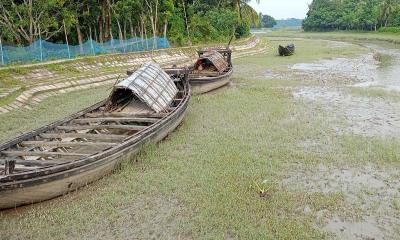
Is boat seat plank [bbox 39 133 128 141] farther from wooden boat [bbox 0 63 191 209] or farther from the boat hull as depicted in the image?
the boat hull

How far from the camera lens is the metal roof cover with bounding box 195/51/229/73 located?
18.0 metres

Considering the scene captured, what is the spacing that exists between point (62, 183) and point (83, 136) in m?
1.95

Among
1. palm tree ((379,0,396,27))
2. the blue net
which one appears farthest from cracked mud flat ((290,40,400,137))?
palm tree ((379,0,396,27))

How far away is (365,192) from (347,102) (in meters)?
7.74

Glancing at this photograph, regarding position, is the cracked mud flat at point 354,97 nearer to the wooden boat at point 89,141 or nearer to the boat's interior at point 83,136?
the wooden boat at point 89,141

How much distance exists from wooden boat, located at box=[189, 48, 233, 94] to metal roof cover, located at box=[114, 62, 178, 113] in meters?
3.00

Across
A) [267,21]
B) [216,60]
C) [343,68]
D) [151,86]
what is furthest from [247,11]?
[267,21]

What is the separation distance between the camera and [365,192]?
7027 mm

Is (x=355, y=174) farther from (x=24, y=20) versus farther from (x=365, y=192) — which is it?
(x=24, y=20)

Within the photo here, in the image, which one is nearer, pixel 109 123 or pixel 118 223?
pixel 118 223

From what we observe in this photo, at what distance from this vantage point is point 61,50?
20375mm

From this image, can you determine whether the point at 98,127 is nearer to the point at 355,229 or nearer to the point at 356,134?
the point at 355,229

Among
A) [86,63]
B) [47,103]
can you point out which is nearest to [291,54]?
[86,63]

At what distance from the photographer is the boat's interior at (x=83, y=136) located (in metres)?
6.88
